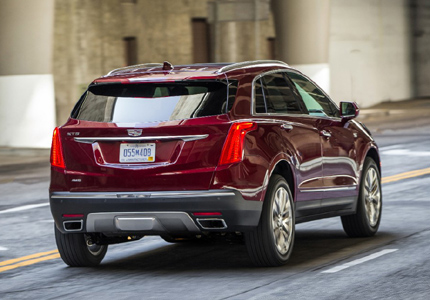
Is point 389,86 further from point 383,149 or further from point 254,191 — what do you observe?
point 254,191

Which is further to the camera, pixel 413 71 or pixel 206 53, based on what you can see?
pixel 413 71

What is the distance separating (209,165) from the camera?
344 inches

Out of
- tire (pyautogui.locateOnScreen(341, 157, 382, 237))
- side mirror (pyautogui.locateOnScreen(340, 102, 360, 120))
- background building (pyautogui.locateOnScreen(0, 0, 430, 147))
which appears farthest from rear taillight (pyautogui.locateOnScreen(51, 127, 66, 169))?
background building (pyautogui.locateOnScreen(0, 0, 430, 147))

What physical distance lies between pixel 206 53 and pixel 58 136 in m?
28.0

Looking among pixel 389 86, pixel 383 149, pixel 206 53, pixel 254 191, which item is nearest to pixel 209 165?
pixel 254 191

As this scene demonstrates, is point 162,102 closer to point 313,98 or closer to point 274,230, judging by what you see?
point 274,230

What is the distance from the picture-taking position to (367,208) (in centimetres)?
1104

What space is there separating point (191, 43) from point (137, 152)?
2701 cm

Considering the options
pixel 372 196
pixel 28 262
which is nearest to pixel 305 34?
pixel 372 196

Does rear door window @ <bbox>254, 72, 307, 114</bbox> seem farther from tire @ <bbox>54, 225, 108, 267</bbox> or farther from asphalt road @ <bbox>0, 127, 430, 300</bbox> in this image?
tire @ <bbox>54, 225, 108, 267</bbox>

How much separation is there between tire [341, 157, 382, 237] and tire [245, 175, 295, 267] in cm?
159

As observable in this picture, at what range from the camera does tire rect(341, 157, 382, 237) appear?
10875mm

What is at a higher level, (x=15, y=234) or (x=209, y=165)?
(x=209, y=165)

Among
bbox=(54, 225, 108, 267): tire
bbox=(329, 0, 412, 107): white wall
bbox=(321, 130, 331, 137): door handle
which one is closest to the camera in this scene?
bbox=(54, 225, 108, 267): tire
